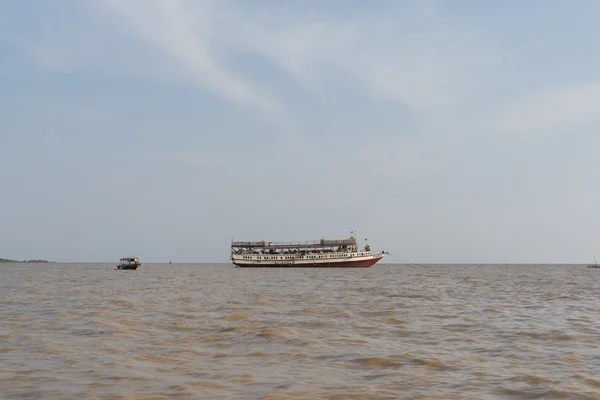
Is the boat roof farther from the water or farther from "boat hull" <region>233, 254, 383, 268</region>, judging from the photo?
the water

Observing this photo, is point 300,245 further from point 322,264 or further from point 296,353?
point 296,353

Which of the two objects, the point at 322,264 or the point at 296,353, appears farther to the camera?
the point at 322,264

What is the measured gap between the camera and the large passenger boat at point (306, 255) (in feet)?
321

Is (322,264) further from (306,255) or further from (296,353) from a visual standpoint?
(296,353)

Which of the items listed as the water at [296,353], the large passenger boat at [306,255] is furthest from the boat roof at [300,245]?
the water at [296,353]

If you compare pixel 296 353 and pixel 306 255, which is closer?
pixel 296 353

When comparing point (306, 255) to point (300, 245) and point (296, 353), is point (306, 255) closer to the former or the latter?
point (300, 245)

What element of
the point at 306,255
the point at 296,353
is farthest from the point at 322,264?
the point at 296,353

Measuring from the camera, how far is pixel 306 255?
329ft

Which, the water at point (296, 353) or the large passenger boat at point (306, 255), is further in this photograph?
the large passenger boat at point (306, 255)

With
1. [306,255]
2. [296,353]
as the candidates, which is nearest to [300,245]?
[306,255]

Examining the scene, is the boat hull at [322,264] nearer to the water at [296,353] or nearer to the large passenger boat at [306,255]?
the large passenger boat at [306,255]

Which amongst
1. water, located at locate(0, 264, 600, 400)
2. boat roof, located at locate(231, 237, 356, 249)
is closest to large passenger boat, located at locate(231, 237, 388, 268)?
boat roof, located at locate(231, 237, 356, 249)

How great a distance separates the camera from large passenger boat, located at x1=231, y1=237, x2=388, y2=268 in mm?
97938
